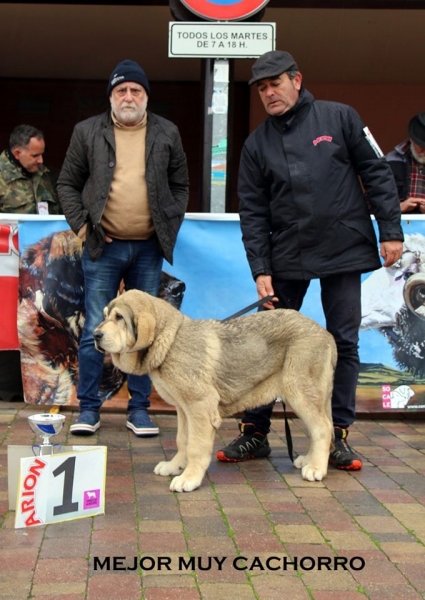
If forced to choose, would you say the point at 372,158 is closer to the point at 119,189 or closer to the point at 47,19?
the point at 119,189

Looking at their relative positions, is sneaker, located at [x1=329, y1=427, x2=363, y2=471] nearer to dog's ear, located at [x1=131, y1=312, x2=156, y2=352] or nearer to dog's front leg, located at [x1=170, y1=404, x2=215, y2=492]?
dog's front leg, located at [x1=170, y1=404, x2=215, y2=492]

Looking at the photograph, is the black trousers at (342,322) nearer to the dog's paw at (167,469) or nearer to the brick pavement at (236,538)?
the brick pavement at (236,538)

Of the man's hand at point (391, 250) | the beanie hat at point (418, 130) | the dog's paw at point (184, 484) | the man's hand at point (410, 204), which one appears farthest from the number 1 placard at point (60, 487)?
the beanie hat at point (418, 130)

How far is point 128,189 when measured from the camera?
528 centimetres

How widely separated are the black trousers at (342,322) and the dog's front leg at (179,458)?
0.58 meters

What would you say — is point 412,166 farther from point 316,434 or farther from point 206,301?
point 316,434

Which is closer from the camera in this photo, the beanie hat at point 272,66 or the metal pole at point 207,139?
the beanie hat at point 272,66

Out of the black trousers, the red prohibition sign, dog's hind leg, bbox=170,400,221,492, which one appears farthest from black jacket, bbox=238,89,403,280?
the red prohibition sign

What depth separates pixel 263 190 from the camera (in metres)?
4.99

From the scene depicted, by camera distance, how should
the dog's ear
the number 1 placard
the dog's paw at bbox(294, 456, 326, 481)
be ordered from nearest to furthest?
the number 1 placard → the dog's ear → the dog's paw at bbox(294, 456, 326, 481)

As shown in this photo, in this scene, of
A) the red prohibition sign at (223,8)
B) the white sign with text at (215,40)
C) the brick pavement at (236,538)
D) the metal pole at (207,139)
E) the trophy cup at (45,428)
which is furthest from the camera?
the metal pole at (207,139)

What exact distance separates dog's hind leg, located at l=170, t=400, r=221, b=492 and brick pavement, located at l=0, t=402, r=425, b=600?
0.25 ft

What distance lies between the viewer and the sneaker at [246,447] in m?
4.96

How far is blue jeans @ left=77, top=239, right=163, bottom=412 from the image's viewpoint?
5.40m
